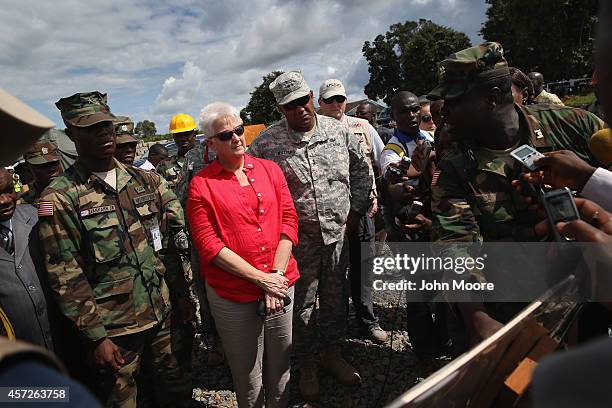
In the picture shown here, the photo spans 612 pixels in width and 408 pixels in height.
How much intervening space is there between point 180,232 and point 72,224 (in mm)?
720

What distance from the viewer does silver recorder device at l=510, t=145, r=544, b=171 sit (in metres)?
1.74

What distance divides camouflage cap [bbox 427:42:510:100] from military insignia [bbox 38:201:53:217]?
2.10 metres

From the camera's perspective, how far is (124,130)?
4484mm

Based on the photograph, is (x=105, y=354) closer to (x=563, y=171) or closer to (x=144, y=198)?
(x=144, y=198)

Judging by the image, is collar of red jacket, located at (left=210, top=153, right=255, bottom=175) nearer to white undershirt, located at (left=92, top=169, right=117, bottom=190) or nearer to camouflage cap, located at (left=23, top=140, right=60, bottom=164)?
white undershirt, located at (left=92, top=169, right=117, bottom=190)

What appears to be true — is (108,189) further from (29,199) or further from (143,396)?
(29,199)

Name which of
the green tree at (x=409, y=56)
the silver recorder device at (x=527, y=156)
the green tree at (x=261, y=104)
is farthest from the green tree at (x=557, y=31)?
the silver recorder device at (x=527, y=156)

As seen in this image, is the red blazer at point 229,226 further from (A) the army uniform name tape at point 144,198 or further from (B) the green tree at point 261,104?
(B) the green tree at point 261,104

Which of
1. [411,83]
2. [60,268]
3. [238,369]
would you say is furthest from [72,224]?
[411,83]

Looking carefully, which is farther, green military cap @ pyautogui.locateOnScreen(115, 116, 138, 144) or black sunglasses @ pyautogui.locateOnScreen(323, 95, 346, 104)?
black sunglasses @ pyautogui.locateOnScreen(323, 95, 346, 104)

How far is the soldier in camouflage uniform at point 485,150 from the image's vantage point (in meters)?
1.90

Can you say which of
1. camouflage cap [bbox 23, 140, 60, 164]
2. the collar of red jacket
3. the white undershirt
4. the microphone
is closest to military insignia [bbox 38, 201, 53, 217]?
the white undershirt

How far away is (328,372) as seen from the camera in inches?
136

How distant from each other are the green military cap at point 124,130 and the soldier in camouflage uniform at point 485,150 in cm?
350
